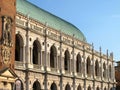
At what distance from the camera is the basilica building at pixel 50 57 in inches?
1763

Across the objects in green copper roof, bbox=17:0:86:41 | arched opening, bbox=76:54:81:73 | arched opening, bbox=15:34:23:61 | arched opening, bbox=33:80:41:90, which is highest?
green copper roof, bbox=17:0:86:41

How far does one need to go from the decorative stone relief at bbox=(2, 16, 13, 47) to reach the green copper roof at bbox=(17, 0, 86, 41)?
11.1 m

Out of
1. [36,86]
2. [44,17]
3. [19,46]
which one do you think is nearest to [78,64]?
[44,17]

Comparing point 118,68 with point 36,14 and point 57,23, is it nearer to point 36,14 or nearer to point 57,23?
point 57,23

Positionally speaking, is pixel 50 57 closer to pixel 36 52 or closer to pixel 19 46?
pixel 36 52

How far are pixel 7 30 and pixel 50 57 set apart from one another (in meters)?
15.5

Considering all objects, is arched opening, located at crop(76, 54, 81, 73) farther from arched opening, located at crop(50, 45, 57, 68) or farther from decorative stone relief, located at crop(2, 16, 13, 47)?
decorative stone relief, located at crop(2, 16, 13, 47)

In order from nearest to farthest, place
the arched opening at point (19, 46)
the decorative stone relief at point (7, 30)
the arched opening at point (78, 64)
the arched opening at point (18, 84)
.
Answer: the decorative stone relief at point (7, 30), the arched opening at point (18, 84), the arched opening at point (19, 46), the arched opening at point (78, 64)

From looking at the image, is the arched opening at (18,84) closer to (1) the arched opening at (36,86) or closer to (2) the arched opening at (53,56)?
(1) the arched opening at (36,86)

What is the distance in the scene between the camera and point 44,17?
5869cm

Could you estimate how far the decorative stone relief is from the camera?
3847cm

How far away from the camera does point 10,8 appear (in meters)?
40.2

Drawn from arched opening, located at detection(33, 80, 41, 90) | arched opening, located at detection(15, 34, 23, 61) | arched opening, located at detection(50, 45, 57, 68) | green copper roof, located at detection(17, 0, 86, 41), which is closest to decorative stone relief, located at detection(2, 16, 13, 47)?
arched opening, located at detection(15, 34, 23, 61)

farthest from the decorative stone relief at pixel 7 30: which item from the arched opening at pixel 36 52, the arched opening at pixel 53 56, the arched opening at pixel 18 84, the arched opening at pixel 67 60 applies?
the arched opening at pixel 67 60
